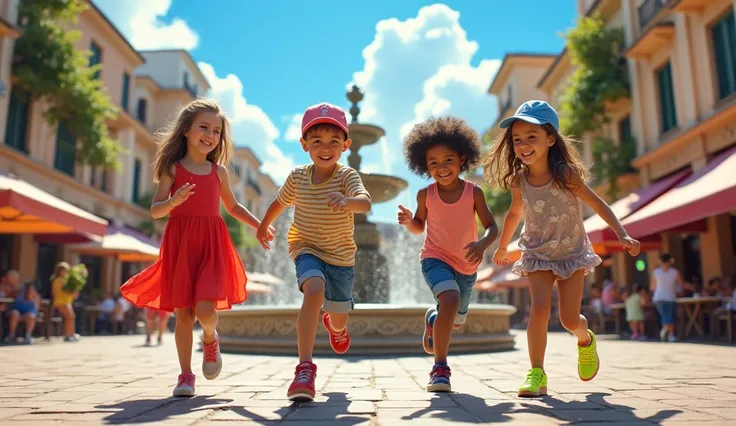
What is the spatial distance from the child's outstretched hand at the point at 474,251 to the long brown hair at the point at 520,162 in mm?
586

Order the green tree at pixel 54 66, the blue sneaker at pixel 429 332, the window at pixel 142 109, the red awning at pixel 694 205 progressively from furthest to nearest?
1. the window at pixel 142 109
2. the green tree at pixel 54 66
3. the red awning at pixel 694 205
4. the blue sneaker at pixel 429 332

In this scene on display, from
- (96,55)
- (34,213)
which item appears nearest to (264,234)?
(34,213)

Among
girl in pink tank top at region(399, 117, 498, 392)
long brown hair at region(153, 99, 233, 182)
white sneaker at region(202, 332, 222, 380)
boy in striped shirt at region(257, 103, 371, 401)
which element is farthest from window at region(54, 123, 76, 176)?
girl in pink tank top at region(399, 117, 498, 392)

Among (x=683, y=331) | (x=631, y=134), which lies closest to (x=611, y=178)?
(x=631, y=134)

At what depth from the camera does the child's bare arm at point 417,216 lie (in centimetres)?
398

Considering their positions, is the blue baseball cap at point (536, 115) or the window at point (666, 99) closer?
the blue baseball cap at point (536, 115)

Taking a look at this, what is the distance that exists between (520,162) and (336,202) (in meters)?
1.40

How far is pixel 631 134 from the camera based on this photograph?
65.3 feet

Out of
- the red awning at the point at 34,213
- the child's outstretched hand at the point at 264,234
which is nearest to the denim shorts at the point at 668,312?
the child's outstretched hand at the point at 264,234

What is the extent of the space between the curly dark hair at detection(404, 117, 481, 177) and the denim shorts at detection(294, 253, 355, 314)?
0.95 metres

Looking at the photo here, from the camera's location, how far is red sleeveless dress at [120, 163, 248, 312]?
11.8 ft

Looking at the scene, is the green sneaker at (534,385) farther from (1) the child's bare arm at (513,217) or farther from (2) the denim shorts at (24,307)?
(2) the denim shorts at (24,307)

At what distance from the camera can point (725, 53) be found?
47.4ft

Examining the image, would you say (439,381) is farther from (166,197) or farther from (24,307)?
(24,307)
